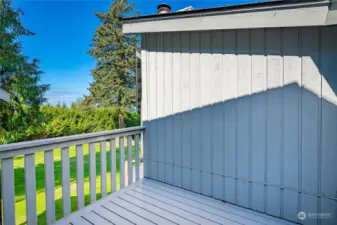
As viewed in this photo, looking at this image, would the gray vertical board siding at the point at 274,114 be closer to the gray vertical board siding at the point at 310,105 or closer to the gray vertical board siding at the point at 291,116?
the gray vertical board siding at the point at 291,116

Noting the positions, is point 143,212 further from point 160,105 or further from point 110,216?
point 160,105

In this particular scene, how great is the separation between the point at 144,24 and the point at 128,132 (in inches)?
60.3

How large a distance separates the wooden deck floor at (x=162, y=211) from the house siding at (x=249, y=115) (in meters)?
0.16

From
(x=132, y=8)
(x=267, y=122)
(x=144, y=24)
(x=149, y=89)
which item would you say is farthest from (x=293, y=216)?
(x=132, y=8)

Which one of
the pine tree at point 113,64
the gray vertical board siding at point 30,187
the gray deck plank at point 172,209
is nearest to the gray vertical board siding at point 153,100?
the gray deck plank at point 172,209

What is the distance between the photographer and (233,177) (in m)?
2.64

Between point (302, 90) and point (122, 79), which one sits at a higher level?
point (122, 79)

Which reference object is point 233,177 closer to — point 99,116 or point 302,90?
point 302,90

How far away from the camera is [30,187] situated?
200 centimetres

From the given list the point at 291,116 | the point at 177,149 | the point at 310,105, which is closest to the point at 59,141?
the point at 177,149

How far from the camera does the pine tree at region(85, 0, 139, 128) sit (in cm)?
1405

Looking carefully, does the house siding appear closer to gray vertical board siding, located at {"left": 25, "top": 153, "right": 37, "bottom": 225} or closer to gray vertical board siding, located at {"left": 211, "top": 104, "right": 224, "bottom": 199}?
gray vertical board siding, located at {"left": 211, "top": 104, "right": 224, "bottom": 199}

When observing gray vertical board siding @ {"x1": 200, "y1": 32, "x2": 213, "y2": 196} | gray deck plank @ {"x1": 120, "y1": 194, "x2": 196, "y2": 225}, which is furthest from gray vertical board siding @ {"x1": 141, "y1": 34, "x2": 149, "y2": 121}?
gray deck plank @ {"x1": 120, "y1": 194, "x2": 196, "y2": 225}

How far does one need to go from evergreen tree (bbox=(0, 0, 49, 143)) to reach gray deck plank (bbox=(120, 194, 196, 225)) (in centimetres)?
735
